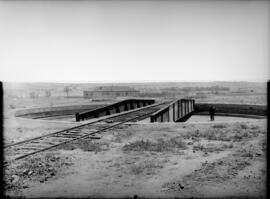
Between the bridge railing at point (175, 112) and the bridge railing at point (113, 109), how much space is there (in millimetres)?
6017

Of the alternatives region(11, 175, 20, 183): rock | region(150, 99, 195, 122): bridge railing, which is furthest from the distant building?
region(11, 175, 20, 183): rock

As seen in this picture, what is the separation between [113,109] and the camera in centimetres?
2598

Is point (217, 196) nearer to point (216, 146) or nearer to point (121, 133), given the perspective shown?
point (216, 146)

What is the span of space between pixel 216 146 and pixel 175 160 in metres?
2.37

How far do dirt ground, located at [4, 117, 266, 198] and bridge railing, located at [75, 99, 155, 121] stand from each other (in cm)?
977

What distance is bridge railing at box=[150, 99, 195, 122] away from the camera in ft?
56.1

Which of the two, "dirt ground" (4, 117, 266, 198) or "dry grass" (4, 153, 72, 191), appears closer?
"dirt ground" (4, 117, 266, 198)

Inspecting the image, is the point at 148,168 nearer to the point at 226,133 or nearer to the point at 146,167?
the point at 146,167

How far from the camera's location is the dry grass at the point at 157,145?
28.7 feet

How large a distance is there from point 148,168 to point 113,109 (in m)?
19.4

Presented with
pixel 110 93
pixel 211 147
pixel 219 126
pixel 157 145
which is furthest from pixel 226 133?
pixel 110 93

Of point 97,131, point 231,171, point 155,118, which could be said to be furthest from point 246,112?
point 231,171

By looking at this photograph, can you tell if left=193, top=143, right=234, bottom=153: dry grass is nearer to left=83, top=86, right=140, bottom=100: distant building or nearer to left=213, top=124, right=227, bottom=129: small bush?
left=213, top=124, right=227, bottom=129: small bush

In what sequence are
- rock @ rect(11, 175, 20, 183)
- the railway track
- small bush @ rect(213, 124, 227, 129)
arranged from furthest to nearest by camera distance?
small bush @ rect(213, 124, 227, 129)
the railway track
rock @ rect(11, 175, 20, 183)
